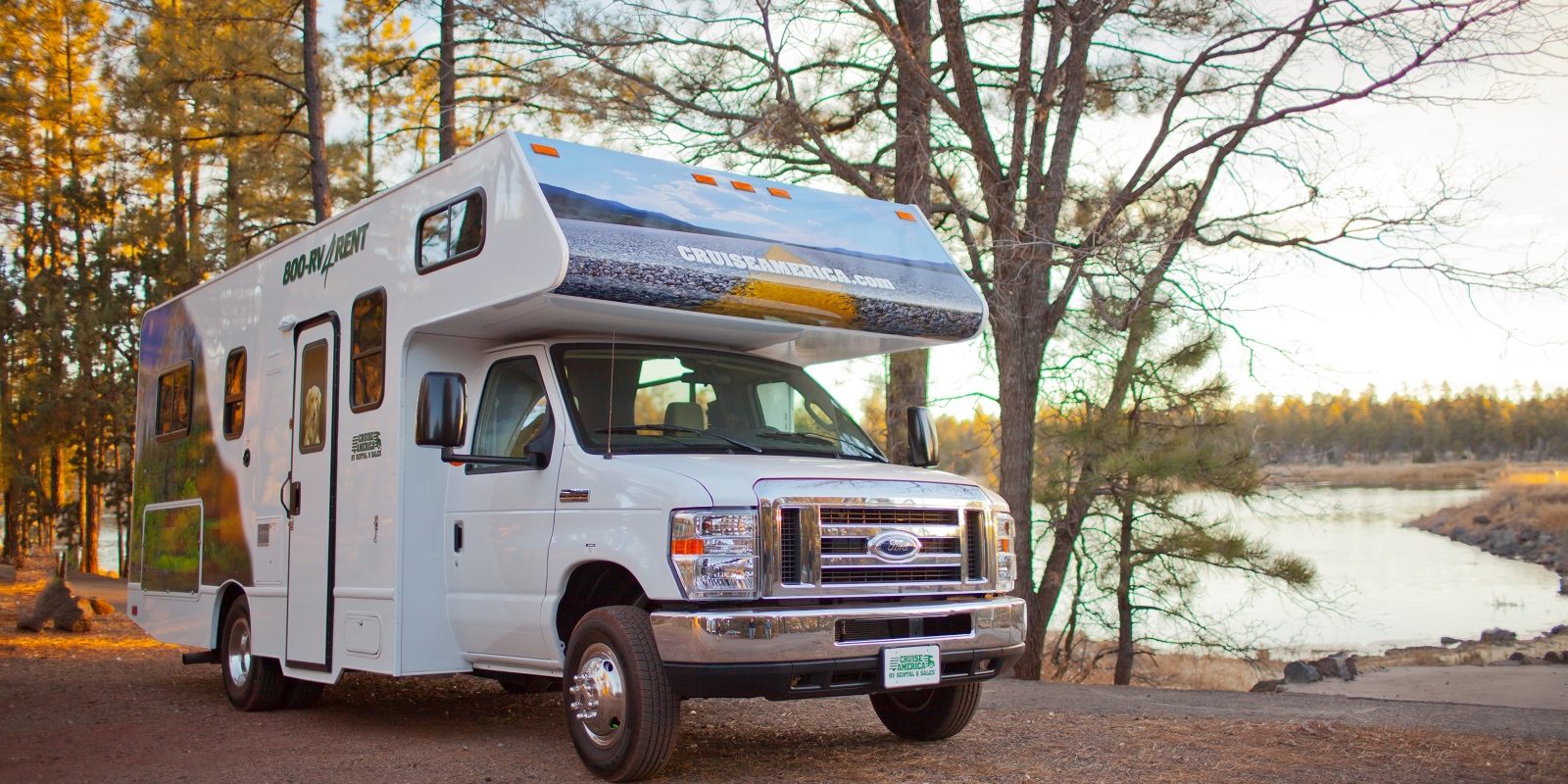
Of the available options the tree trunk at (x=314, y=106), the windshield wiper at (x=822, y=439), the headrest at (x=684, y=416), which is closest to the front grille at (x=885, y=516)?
the windshield wiper at (x=822, y=439)

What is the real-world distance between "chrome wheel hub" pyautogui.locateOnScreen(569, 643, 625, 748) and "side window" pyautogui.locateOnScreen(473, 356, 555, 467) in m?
1.04

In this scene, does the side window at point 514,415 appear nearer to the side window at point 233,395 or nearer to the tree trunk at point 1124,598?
the side window at point 233,395

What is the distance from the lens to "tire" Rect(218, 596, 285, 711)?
8875 mm

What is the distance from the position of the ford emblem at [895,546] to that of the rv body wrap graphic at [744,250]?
1.40 metres

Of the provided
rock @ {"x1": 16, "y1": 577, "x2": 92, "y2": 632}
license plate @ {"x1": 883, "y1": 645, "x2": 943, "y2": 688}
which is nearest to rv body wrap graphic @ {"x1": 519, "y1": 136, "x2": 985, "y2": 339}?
license plate @ {"x1": 883, "y1": 645, "x2": 943, "y2": 688}

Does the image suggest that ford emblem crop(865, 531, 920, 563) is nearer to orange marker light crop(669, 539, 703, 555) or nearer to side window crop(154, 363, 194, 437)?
orange marker light crop(669, 539, 703, 555)

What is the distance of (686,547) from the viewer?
5688mm

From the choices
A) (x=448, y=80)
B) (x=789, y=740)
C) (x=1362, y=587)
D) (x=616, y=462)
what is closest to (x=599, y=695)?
(x=616, y=462)

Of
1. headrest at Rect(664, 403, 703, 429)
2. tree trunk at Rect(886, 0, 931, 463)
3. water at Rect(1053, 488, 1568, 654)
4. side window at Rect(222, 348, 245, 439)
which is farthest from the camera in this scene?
water at Rect(1053, 488, 1568, 654)

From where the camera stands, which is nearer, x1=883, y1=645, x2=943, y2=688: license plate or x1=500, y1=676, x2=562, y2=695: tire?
x1=883, y1=645, x2=943, y2=688: license plate

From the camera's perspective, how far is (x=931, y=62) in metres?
15.0

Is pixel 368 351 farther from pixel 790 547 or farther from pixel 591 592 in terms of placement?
pixel 790 547

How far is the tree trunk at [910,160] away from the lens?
1367 cm

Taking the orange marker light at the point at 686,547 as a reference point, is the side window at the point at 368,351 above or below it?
above
